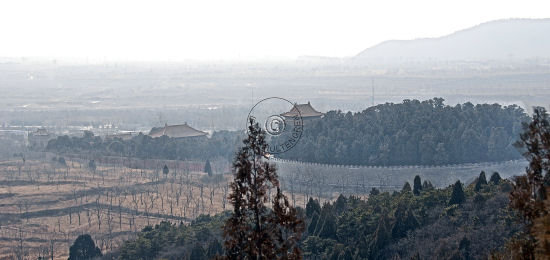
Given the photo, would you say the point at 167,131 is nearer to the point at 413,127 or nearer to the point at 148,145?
the point at 148,145

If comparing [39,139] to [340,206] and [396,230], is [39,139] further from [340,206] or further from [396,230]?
[396,230]

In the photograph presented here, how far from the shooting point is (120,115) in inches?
3329

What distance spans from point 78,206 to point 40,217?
1.85 m

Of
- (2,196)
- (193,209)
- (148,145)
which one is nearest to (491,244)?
(193,209)

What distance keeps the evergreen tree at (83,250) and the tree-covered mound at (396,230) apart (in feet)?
3.10

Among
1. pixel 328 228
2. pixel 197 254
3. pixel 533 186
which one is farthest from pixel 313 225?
pixel 533 186

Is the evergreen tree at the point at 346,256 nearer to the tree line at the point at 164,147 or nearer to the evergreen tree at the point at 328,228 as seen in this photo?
the evergreen tree at the point at 328,228

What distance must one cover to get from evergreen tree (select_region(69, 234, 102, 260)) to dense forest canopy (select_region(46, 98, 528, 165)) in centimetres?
1572

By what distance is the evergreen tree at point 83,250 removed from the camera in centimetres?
2517

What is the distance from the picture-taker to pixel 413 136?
125ft

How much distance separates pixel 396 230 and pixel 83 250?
32.3 ft

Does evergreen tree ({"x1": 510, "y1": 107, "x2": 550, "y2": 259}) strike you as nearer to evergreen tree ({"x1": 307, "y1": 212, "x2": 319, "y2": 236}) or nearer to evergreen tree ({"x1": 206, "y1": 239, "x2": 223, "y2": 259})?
evergreen tree ({"x1": 206, "y1": 239, "x2": 223, "y2": 259})

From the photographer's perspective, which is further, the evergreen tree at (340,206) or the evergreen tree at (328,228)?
the evergreen tree at (340,206)

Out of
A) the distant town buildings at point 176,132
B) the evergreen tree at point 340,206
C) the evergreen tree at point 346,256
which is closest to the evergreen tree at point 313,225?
the evergreen tree at point 340,206
